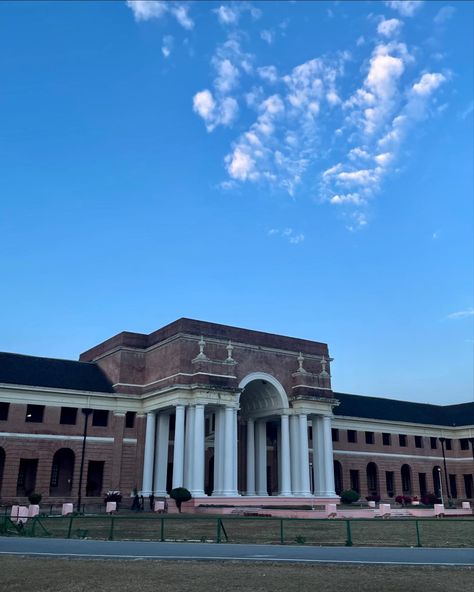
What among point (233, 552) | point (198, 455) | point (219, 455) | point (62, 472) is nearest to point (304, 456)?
point (219, 455)

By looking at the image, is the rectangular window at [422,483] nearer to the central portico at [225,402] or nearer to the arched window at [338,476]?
the arched window at [338,476]

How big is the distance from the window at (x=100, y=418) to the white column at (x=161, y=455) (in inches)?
172

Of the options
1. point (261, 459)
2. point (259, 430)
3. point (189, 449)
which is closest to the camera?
point (189, 449)

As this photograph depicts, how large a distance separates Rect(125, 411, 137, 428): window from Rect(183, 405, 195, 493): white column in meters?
6.33

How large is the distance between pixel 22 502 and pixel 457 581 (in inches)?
1456

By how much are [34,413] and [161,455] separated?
10.6 metres

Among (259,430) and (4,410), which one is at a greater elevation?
(4,410)

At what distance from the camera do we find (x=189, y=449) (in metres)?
44.0

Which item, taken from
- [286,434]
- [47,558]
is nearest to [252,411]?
[286,434]

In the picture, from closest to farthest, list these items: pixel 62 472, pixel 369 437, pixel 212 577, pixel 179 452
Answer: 1. pixel 212 577
2. pixel 179 452
3. pixel 62 472
4. pixel 369 437

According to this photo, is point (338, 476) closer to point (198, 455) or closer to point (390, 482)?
point (390, 482)

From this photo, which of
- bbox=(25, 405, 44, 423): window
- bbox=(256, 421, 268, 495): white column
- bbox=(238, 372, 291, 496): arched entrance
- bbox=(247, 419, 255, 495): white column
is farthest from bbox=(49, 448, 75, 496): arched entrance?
bbox=(256, 421, 268, 495): white column

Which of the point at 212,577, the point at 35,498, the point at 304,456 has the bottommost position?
the point at 212,577

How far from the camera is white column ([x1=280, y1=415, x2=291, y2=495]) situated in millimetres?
47688
